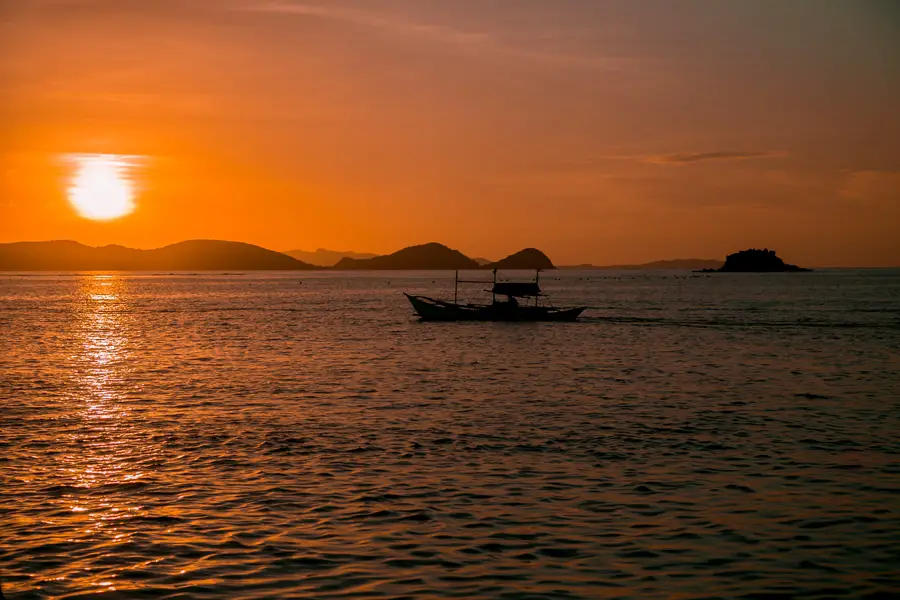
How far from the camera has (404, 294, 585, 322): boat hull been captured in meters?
88.3

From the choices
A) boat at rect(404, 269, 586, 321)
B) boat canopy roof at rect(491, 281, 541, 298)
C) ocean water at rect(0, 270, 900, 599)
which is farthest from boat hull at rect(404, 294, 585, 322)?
ocean water at rect(0, 270, 900, 599)

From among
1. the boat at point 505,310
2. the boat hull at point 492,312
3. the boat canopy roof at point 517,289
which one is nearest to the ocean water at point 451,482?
the boat canopy roof at point 517,289

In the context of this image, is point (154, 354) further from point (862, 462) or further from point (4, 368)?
point (862, 462)

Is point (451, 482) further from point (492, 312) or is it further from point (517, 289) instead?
point (492, 312)

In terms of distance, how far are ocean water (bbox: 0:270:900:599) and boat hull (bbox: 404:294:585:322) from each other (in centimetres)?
4183

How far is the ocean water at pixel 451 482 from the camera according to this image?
13.7 meters

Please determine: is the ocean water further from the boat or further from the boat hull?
the boat hull

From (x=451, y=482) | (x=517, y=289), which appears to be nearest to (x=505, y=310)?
(x=517, y=289)

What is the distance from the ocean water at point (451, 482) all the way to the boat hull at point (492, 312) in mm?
41832

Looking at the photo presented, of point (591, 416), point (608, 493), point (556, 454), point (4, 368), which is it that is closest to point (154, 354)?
point (4, 368)

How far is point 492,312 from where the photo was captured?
297 feet

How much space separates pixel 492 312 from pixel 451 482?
71108mm

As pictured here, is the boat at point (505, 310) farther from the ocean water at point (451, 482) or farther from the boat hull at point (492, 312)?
the ocean water at point (451, 482)

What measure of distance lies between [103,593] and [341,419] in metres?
16.0
